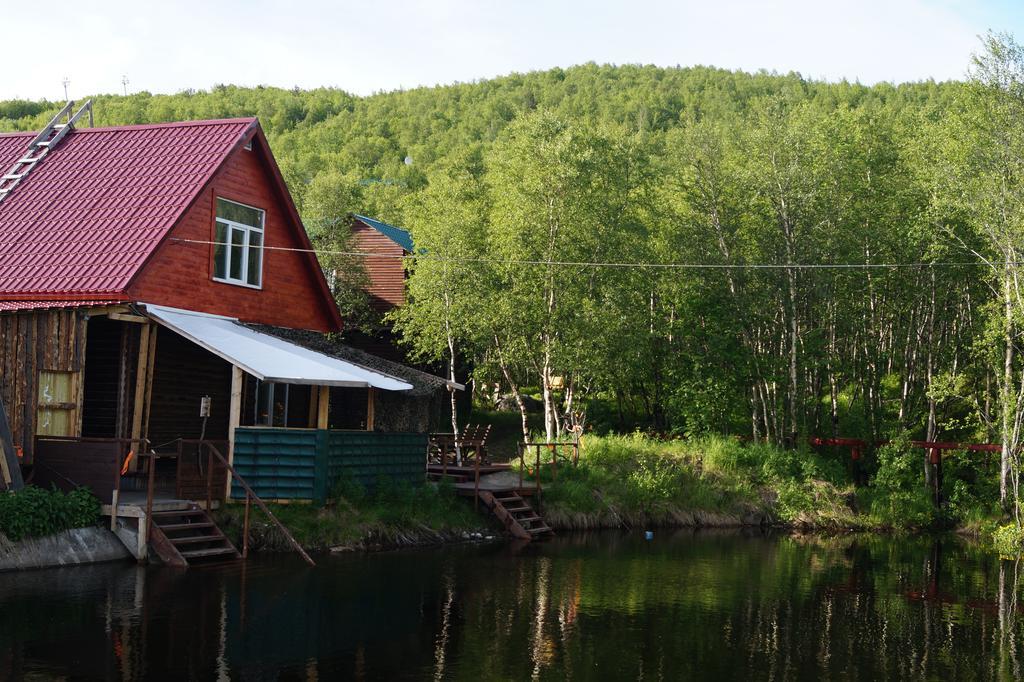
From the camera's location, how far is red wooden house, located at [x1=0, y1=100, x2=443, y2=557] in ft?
58.4

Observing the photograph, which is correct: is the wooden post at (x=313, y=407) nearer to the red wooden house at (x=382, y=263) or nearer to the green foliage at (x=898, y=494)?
the red wooden house at (x=382, y=263)

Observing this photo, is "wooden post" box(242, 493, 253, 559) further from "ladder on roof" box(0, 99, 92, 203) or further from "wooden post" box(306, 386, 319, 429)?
"ladder on roof" box(0, 99, 92, 203)

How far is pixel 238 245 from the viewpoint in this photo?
22859mm

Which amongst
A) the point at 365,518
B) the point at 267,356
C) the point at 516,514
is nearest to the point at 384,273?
the point at 516,514

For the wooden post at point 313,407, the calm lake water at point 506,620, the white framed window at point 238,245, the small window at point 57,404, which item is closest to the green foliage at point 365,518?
the calm lake water at point 506,620

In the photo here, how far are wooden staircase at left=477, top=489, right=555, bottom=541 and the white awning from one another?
14.0 feet

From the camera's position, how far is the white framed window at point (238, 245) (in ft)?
72.9

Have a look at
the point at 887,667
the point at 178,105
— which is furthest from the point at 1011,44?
the point at 178,105

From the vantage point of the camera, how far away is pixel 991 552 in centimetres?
2461

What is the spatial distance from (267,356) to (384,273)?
2052 centimetres

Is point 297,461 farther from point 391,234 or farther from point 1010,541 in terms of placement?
point 391,234

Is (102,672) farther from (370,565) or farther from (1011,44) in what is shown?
Result: (1011,44)

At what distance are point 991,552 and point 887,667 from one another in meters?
14.4

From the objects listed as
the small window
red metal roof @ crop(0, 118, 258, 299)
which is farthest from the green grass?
the small window
